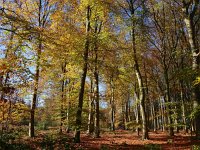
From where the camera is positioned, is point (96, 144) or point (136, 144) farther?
point (136, 144)

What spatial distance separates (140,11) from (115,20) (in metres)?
3.12

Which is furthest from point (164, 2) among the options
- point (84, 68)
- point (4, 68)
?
point (4, 68)

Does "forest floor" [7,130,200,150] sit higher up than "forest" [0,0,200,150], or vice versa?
"forest" [0,0,200,150]

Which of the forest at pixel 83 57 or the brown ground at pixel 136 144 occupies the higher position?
the forest at pixel 83 57

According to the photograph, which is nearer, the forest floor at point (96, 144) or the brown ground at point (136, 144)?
the forest floor at point (96, 144)

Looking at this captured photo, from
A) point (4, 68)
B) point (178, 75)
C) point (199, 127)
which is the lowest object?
point (199, 127)

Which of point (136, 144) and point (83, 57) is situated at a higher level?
point (83, 57)

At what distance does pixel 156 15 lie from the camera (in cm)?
2456

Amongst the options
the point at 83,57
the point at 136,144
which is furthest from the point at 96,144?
the point at 83,57

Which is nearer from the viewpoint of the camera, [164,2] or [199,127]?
[199,127]

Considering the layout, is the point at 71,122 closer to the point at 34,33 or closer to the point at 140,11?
the point at 34,33

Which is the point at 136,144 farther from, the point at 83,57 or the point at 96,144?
the point at 83,57

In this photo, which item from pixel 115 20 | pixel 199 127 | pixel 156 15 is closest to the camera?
pixel 199 127

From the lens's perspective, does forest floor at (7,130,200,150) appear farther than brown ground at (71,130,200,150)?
No
